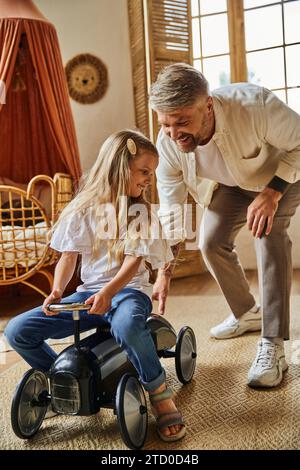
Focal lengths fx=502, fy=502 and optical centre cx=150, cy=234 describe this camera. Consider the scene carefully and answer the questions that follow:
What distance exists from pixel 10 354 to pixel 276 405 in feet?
3.24

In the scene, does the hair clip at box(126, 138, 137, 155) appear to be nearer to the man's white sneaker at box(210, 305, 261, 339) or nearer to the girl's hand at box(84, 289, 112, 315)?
the girl's hand at box(84, 289, 112, 315)

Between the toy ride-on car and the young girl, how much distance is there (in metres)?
0.05

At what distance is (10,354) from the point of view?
1790mm

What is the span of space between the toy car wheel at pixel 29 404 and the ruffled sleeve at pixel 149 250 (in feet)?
1.14

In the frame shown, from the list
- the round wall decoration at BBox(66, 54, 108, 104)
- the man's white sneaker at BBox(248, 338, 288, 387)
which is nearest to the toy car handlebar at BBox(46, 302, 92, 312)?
the man's white sneaker at BBox(248, 338, 288, 387)

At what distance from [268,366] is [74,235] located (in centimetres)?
63

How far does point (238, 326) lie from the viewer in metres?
1.82

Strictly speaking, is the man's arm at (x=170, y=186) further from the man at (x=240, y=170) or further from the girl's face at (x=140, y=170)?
the girl's face at (x=140, y=170)

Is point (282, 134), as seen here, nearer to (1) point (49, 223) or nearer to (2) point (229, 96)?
(2) point (229, 96)

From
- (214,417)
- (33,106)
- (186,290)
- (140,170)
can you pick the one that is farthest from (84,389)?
(33,106)

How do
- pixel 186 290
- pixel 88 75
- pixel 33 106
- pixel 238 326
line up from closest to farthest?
pixel 238 326 < pixel 186 290 < pixel 33 106 < pixel 88 75

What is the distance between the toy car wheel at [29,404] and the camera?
1045 mm

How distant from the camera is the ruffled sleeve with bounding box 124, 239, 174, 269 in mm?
1169

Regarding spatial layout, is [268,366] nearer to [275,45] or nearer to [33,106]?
[33,106]
